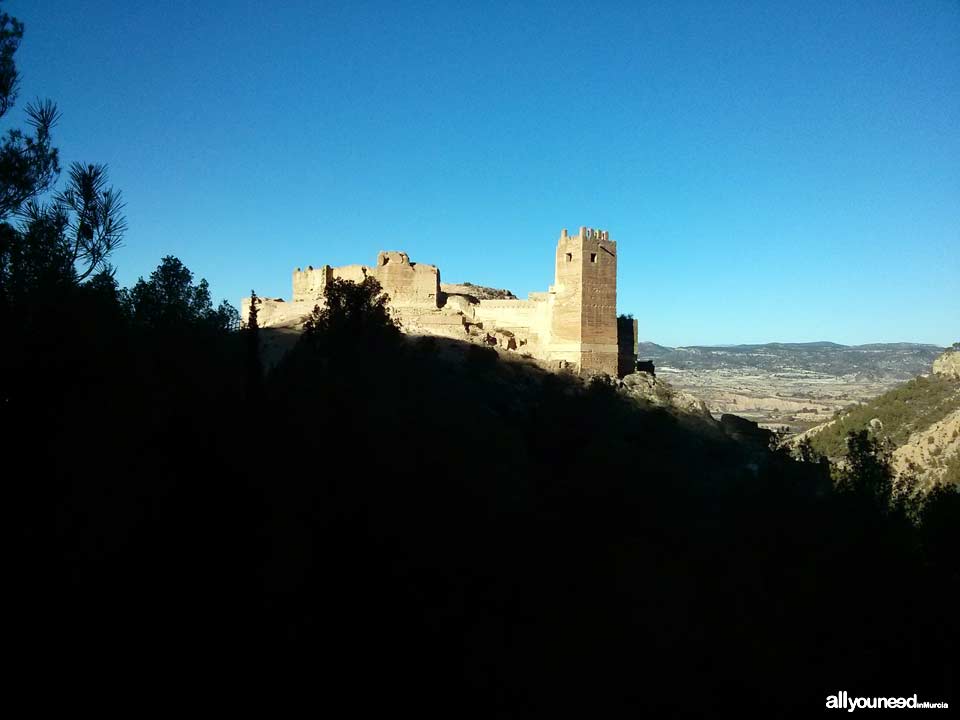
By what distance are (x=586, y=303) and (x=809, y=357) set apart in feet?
529

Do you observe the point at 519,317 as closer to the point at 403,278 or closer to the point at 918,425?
the point at 403,278

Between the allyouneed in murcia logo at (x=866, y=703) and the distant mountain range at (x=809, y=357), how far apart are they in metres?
138

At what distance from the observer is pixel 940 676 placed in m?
10.8

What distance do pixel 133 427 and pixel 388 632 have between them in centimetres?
284

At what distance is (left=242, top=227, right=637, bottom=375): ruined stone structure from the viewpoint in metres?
27.7

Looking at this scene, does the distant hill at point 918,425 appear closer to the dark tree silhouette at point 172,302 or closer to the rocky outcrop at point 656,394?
the rocky outcrop at point 656,394

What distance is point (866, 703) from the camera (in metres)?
9.50

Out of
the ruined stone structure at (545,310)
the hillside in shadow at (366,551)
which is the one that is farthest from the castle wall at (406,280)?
the hillside in shadow at (366,551)

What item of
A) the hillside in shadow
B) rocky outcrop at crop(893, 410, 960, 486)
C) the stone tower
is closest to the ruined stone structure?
the stone tower

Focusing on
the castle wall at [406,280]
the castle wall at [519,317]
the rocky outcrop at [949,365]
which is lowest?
the rocky outcrop at [949,365]

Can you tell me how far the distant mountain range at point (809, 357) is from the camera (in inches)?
5650

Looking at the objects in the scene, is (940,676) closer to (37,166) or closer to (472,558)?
(472,558)

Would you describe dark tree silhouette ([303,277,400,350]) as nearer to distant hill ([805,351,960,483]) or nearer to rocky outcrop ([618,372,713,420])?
rocky outcrop ([618,372,713,420])

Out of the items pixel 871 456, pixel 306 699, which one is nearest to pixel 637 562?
pixel 306 699
